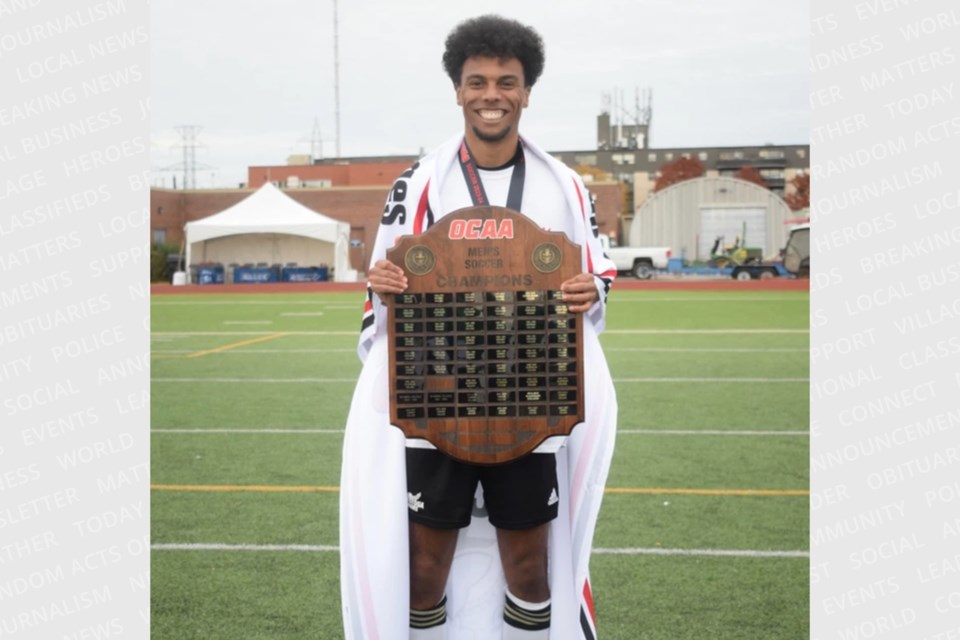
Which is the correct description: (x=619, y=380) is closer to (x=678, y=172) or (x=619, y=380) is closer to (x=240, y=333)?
(x=240, y=333)

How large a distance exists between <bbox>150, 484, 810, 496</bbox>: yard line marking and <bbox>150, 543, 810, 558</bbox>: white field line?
914 millimetres

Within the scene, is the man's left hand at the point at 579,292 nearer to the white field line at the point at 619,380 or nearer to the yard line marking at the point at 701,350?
the white field line at the point at 619,380

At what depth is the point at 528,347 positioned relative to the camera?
7.92 ft

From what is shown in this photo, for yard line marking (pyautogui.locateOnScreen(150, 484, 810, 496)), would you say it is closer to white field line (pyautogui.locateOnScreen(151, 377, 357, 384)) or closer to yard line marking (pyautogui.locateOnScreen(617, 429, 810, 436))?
yard line marking (pyautogui.locateOnScreen(617, 429, 810, 436))

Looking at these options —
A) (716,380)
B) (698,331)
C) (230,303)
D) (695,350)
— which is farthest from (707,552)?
(230,303)

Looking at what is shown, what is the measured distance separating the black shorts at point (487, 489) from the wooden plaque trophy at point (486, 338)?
0.13 metres

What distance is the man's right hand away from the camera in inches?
94.4

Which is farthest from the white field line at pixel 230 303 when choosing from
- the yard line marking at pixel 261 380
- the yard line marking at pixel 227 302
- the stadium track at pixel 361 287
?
the yard line marking at pixel 261 380

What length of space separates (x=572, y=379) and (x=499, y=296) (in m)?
0.28

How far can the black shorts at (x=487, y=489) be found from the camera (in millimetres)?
2545

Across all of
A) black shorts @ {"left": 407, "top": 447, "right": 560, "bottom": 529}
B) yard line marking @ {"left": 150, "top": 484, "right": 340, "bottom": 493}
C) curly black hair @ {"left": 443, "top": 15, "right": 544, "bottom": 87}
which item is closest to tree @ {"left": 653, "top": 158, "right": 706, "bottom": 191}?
yard line marking @ {"left": 150, "top": 484, "right": 340, "bottom": 493}

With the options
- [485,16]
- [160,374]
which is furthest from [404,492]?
[160,374]

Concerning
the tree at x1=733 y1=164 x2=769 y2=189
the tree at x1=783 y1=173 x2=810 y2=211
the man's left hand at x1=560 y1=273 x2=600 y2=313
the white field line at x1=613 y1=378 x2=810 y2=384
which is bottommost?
the white field line at x1=613 y1=378 x2=810 y2=384

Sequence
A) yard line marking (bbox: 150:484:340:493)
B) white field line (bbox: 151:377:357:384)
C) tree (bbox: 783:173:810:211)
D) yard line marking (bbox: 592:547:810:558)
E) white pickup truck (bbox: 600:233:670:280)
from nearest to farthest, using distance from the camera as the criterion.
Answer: yard line marking (bbox: 592:547:810:558) < yard line marking (bbox: 150:484:340:493) < white field line (bbox: 151:377:357:384) < white pickup truck (bbox: 600:233:670:280) < tree (bbox: 783:173:810:211)
